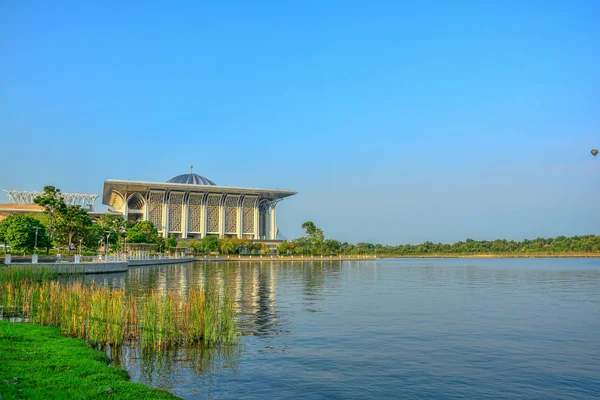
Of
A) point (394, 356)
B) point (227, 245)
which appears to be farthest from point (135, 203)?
point (394, 356)

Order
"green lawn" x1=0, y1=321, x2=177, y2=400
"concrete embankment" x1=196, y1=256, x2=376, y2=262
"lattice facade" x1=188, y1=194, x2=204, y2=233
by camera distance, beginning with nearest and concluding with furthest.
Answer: "green lawn" x1=0, y1=321, x2=177, y2=400
"concrete embankment" x1=196, y1=256, x2=376, y2=262
"lattice facade" x1=188, y1=194, x2=204, y2=233

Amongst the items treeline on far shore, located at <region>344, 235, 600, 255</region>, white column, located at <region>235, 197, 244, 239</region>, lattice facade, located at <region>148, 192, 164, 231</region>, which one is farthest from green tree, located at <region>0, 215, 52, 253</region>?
treeline on far shore, located at <region>344, 235, 600, 255</region>

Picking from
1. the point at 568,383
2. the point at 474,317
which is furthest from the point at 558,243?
the point at 568,383

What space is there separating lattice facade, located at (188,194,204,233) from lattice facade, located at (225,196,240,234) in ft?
23.9

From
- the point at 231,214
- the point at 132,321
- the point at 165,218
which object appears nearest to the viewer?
the point at 132,321

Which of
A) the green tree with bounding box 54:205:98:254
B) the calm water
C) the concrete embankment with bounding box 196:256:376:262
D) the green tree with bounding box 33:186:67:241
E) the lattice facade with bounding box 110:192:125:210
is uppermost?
the lattice facade with bounding box 110:192:125:210

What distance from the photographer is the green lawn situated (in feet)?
28.0

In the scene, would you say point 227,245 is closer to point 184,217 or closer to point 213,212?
point 184,217

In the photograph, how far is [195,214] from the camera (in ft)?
420

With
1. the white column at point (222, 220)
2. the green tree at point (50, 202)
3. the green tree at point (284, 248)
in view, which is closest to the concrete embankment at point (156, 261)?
the green tree at point (50, 202)

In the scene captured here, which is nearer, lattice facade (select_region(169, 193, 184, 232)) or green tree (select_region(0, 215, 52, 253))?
green tree (select_region(0, 215, 52, 253))

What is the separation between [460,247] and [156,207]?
96.2 meters

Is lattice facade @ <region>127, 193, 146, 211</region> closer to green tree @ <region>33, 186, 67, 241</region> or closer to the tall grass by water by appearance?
green tree @ <region>33, 186, 67, 241</region>

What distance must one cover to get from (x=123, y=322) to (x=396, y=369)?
7771 millimetres
